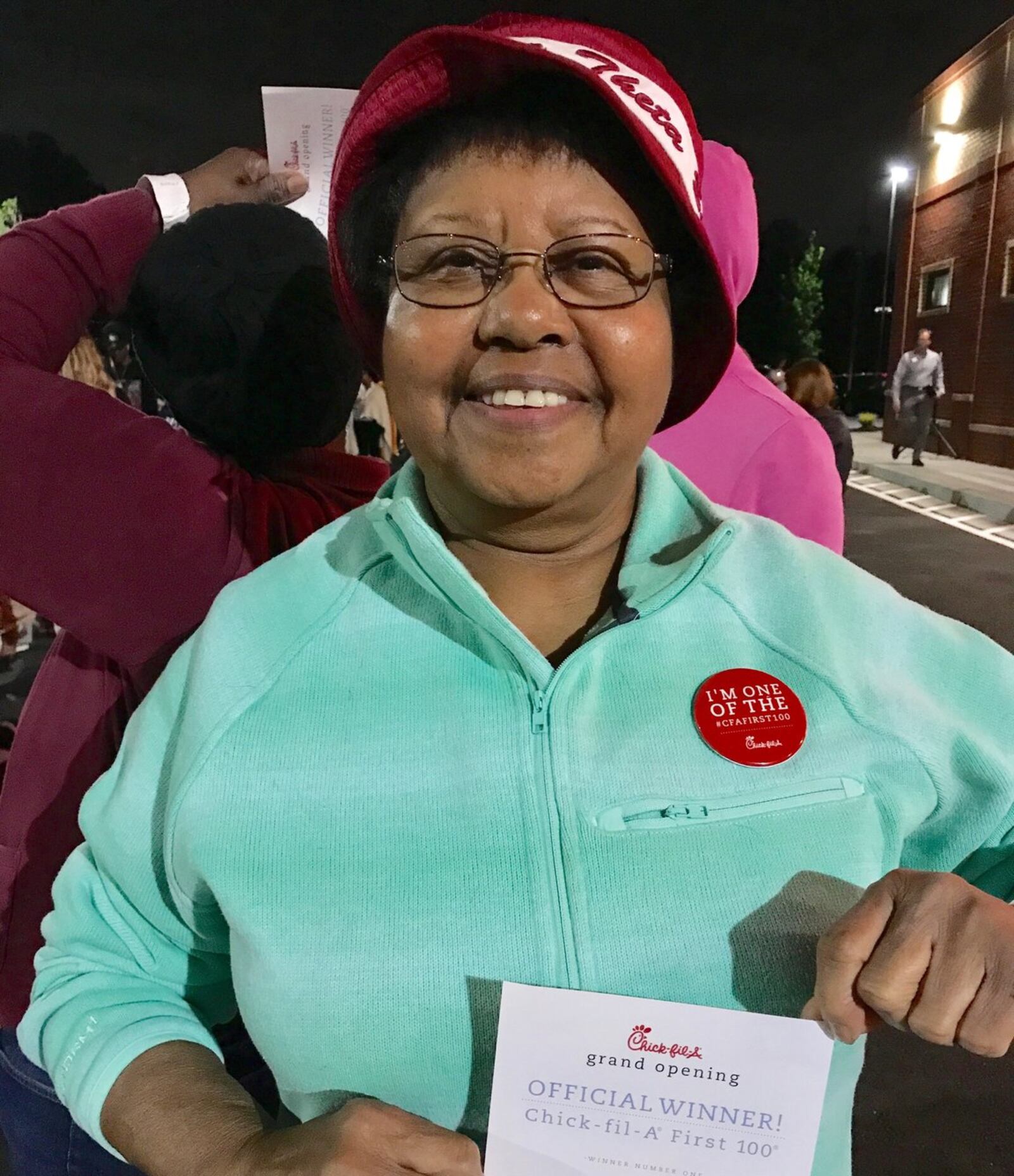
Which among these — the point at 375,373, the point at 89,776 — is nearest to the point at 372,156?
the point at 375,373

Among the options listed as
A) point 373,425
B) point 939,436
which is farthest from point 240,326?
point 939,436

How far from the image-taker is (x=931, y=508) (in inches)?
455

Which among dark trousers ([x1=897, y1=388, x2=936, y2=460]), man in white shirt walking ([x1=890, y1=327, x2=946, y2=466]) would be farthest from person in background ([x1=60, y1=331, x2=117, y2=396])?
dark trousers ([x1=897, y1=388, x2=936, y2=460])

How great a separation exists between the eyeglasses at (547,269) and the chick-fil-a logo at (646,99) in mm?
99

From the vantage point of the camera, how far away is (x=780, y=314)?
34.0 meters

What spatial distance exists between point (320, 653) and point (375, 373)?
507 millimetres

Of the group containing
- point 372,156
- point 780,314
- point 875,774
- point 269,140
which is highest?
point 780,314

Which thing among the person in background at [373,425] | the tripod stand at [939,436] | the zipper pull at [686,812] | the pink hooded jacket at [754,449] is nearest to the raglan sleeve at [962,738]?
the zipper pull at [686,812]

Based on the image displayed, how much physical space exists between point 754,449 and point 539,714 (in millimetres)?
994

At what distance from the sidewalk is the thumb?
10.5 metres

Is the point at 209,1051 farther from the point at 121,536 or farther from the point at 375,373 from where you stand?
the point at 375,373

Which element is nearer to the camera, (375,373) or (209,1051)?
(209,1051)

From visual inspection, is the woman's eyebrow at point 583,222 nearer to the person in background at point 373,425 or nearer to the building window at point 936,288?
the person in background at point 373,425

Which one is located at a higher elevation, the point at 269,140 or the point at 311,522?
the point at 269,140
